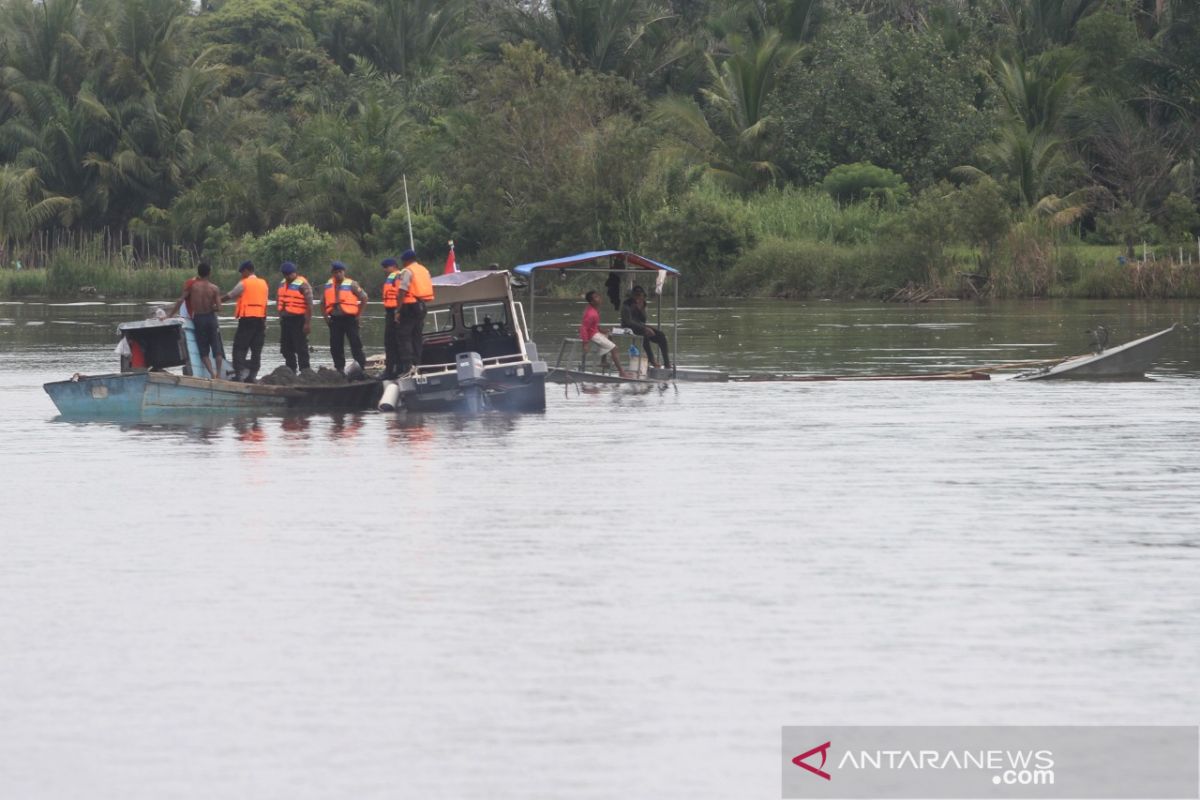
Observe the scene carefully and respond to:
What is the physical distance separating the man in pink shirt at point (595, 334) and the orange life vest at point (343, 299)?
423 cm

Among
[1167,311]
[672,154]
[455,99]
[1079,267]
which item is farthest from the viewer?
[455,99]

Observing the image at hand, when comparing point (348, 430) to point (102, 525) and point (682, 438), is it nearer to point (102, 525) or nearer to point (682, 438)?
point (682, 438)

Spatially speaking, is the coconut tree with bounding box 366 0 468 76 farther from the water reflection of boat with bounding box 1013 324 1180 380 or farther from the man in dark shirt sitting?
the man in dark shirt sitting

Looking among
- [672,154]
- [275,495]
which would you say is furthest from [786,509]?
[672,154]

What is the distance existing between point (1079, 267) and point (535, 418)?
1515 inches

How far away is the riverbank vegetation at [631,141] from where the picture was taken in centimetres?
6266

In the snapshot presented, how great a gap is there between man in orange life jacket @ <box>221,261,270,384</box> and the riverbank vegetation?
37.0 metres

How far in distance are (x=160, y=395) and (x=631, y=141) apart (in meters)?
45.6

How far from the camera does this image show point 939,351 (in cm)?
3753

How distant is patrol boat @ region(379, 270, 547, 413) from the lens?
24.7 meters

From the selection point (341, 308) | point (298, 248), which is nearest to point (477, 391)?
point (341, 308)

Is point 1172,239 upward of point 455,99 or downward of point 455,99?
downward

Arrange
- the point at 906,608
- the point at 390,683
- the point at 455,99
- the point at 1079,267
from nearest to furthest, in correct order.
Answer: the point at 390,683
the point at 906,608
the point at 1079,267
the point at 455,99

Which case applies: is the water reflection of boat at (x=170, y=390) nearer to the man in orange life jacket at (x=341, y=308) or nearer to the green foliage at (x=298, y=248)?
the man in orange life jacket at (x=341, y=308)
